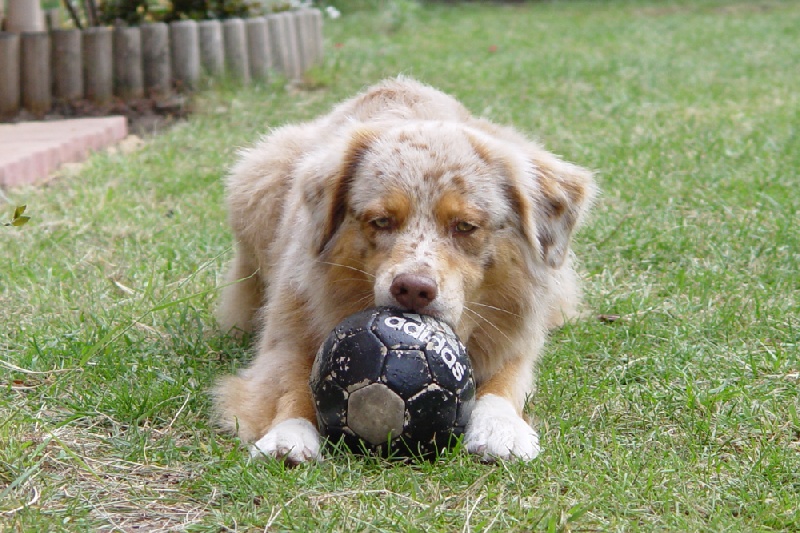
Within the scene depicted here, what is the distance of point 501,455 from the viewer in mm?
3543

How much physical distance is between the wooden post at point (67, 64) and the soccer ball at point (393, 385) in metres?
6.51

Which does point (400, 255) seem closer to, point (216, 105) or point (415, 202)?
point (415, 202)

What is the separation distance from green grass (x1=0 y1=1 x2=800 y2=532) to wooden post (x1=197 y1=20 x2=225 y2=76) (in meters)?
0.27

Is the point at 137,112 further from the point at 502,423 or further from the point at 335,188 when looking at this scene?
the point at 502,423

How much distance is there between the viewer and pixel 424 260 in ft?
11.9

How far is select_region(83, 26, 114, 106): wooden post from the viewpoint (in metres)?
9.17

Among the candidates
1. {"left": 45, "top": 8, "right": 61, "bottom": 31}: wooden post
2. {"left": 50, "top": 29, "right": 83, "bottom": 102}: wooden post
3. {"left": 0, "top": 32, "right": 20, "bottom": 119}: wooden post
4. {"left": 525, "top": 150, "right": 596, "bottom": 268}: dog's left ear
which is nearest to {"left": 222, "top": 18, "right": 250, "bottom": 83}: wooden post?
{"left": 50, "top": 29, "right": 83, "bottom": 102}: wooden post

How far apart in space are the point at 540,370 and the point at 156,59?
631 centimetres

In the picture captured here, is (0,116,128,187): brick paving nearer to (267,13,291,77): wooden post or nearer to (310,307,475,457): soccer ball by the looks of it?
(267,13,291,77): wooden post

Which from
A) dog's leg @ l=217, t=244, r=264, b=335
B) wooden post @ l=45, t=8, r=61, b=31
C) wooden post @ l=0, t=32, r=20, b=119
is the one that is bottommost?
dog's leg @ l=217, t=244, r=264, b=335

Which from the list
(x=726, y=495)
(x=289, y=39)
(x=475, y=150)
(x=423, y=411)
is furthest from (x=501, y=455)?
(x=289, y=39)

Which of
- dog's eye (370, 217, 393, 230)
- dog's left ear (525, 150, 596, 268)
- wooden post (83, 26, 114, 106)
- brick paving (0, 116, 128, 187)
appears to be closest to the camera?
dog's eye (370, 217, 393, 230)

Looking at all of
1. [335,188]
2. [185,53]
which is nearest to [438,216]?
[335,188]

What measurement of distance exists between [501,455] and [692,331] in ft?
5.76
